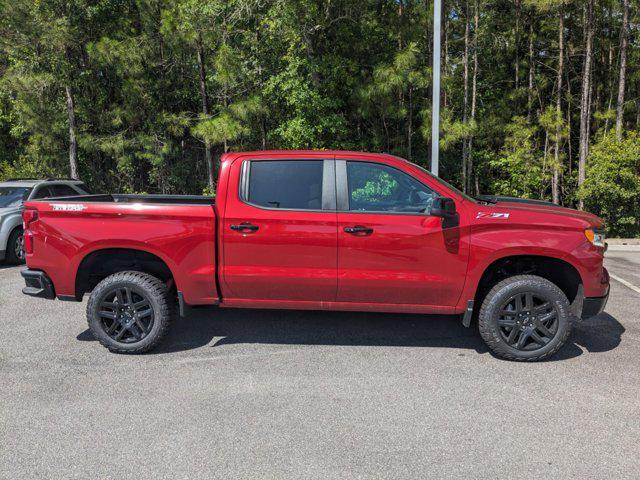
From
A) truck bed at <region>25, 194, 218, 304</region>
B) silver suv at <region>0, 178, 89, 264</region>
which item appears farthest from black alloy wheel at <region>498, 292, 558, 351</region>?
silver suv at <region>0, 178, 89, 264</region>

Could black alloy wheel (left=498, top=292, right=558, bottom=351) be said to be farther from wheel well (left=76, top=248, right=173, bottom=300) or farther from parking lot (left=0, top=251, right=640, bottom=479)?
wheel well (left=76, top=248, right=173, bottom=300)

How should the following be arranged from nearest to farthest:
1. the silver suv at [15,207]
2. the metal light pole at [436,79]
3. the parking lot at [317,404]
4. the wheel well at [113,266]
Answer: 1. the parking lot at [317,404]
2. the wheel well at [113,266]
3. the silver suv at [15,207]
4. the metal light pole at [436,79]

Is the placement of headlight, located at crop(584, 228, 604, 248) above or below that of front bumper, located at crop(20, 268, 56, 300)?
above

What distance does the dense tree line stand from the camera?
1515 centimetres

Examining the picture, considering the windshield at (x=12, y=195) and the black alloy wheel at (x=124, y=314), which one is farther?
the windshield at (x=12, y=195)

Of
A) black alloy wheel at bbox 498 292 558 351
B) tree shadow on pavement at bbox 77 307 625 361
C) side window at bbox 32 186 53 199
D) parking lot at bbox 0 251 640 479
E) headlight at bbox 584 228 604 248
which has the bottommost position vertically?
parking lot at bbox 0 251 640 479

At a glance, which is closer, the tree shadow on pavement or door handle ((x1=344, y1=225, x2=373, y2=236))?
door handle ((x1=344, y1=225, x2=373, y2=236))

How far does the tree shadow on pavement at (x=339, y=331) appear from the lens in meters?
5.00

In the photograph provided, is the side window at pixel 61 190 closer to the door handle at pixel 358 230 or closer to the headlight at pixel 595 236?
the door handle at pixel 358 230

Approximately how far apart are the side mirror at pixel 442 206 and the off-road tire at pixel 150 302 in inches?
103

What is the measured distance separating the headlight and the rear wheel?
944 cm

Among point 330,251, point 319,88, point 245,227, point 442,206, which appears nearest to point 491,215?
point 442,206

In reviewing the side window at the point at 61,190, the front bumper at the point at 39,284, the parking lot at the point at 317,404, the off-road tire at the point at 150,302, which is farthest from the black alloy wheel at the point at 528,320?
the side window at the point at 61,190

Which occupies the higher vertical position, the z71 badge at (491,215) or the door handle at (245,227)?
the z71 badge at (491,215)
